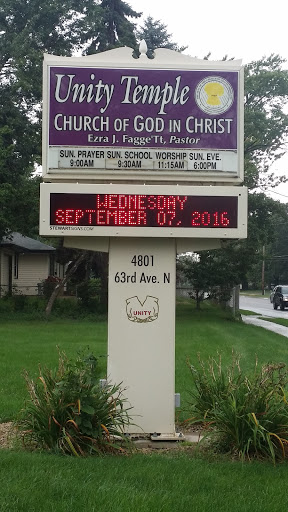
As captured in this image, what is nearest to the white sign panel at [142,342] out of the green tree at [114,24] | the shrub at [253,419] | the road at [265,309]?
the shrub at [253,419]

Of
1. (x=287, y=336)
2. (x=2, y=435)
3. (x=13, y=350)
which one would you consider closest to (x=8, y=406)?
(x=2, y=435)

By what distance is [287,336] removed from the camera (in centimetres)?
2327

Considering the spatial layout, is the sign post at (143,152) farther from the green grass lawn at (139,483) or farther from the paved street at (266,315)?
the paved street at (266,315)

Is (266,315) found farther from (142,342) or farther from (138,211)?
(138,211)

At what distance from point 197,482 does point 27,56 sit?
25906mm

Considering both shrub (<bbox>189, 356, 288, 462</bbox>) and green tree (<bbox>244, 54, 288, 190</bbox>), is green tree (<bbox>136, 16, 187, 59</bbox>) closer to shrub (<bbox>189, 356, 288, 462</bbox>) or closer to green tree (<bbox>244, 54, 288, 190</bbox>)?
green tree (<bbox>244, 54, 288, 190</bbox>)

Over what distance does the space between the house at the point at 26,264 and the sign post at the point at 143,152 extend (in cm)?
2824

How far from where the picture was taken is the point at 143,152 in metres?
7.42

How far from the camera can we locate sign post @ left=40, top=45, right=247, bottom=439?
737cm

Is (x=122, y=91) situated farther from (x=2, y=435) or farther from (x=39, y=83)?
(x=39, y=83)

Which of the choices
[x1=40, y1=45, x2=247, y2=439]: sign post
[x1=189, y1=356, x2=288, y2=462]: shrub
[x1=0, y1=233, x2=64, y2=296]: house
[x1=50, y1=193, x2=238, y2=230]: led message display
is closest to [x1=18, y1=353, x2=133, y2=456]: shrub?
[x1=40, y1=45, x2=247, y2=439]: sign post

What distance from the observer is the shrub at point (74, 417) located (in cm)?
621

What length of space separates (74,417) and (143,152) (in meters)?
3.04

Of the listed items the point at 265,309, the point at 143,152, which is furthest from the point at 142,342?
the point at 265,309
